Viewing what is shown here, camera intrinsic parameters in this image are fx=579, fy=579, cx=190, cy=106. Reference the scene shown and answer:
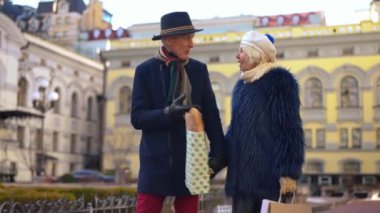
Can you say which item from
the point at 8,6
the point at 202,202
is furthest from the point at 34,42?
the point at 202,202

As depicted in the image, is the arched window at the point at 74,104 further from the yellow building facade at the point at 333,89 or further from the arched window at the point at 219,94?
the arched window at the point at 219,94

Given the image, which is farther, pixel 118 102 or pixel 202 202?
pixel 118 102

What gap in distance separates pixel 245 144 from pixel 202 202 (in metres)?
6.62

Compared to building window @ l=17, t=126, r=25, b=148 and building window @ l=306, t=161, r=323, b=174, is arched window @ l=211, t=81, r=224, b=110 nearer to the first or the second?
building window @ l=306, t=161, r=323, b=174

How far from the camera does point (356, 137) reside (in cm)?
3528

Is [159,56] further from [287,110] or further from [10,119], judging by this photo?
[10,119]

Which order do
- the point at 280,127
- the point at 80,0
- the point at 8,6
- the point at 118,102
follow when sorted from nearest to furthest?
the point at 280,127 < the point at 118,102 < the point at 8,6 < the point at 80,0

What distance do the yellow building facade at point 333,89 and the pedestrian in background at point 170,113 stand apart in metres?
30.8

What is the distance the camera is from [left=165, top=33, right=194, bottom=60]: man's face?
12.4ft

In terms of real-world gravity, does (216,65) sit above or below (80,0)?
below

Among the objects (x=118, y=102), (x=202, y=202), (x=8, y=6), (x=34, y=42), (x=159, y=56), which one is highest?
(x=8, y=6)

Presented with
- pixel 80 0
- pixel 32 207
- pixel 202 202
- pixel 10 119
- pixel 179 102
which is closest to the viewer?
pixel 179 102

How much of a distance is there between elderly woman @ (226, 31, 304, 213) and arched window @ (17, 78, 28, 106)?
3299cm

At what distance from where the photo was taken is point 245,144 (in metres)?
4.10
